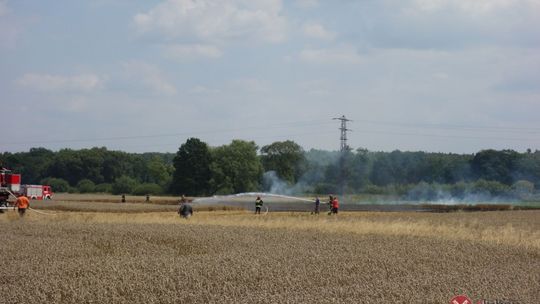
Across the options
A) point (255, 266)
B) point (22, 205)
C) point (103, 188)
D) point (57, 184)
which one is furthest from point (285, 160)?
point (255, 266)

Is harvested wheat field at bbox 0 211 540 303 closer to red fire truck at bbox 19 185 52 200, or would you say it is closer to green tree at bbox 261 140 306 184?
red fire truck at bbox 19 185 52 200

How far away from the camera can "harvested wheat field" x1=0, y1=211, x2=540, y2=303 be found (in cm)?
1534

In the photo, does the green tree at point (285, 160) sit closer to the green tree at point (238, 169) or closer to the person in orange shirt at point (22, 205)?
the green tree at point (238, 169)

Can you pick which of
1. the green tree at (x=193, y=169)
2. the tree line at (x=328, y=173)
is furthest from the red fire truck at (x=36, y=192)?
the green tree at (x=193, y=169)

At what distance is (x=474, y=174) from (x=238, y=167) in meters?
38.0

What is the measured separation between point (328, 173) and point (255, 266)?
99229 mm

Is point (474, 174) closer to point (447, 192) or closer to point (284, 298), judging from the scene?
point (447, 192)

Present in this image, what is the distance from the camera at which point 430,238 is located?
96.8 feet

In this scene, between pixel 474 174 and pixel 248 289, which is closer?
pixel 248 289

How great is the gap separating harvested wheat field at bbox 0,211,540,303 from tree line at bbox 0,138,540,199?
214 feet

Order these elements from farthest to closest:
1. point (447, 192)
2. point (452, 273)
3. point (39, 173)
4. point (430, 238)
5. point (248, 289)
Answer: point (39, 173), point (447, 192), point (430, 238), point (452, 273), point (248, 289)

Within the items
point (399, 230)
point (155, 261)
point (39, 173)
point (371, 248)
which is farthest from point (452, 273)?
point (39, 173)

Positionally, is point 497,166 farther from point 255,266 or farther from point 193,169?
point 255,266

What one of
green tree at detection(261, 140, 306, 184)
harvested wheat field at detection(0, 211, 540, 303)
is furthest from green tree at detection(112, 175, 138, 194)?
harvested wheat field at detection(0, 211, 540, 303)
